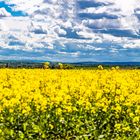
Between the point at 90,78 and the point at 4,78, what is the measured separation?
3.07 metres

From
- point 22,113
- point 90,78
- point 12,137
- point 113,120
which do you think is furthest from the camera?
point 90,78

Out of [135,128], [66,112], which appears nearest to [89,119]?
[66,112]

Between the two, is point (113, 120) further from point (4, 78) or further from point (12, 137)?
point (4, 78)

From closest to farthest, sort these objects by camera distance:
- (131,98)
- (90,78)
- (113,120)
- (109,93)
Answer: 1. (113,120)
2. (131,98)
3. (109,93)
4. (90,78)

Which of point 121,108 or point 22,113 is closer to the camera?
point 22,113

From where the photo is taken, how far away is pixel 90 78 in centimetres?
1730

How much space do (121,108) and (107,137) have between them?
6.56 ft

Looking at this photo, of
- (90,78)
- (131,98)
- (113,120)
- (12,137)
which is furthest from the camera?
(90,78)

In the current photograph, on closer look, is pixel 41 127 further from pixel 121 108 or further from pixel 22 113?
pixel 121 108

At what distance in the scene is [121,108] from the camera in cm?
1171

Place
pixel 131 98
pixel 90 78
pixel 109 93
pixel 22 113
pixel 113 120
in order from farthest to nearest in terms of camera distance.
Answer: pixel 90 78, pixel 109 93, pixel 131 98, pixel 113 120, pixel 22 113

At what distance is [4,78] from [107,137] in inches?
327

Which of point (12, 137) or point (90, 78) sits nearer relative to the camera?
point (12, 137)

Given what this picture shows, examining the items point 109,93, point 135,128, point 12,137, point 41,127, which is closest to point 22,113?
point 41,127
